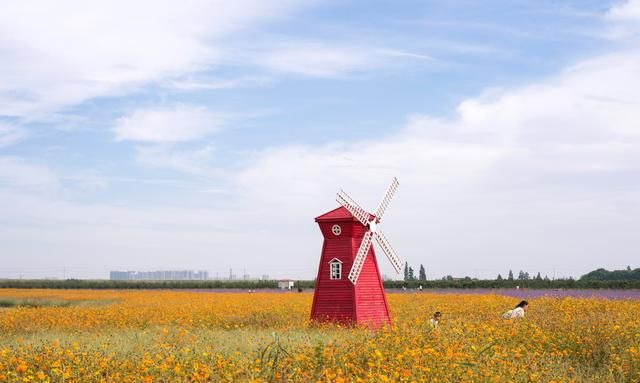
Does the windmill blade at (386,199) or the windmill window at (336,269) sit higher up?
the windmill blade at (386,199)

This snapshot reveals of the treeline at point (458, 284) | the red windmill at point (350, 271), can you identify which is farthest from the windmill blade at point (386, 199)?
the treeline at point (458, 284)

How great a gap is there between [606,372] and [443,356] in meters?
4.43

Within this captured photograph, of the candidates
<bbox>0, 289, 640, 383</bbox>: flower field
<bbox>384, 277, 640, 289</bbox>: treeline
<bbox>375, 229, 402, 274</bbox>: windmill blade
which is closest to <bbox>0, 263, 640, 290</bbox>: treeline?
<bbox>384, 277, 640, 289</bbox>: treeline

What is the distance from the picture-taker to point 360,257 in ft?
69.7

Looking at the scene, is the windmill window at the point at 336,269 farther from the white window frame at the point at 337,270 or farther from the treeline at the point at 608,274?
the treeline at the point at 608,274

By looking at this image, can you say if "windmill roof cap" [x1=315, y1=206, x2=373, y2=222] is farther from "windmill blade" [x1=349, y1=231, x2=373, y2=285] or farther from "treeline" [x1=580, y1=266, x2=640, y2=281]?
"treeline" [x1=580, y1=266, x2=640, y2=281]

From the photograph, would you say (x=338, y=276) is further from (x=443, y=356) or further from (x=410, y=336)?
(x=443, y=356)

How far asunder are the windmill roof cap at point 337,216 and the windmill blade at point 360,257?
72cm

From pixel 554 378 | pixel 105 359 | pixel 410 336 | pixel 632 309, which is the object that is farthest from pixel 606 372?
pixel 632 309

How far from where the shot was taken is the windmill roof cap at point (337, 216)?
70.2 feet

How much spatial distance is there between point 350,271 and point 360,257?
54cm

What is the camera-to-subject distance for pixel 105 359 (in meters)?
11.2

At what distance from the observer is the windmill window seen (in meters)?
21.5

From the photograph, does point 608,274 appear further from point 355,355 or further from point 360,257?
point 355,355
